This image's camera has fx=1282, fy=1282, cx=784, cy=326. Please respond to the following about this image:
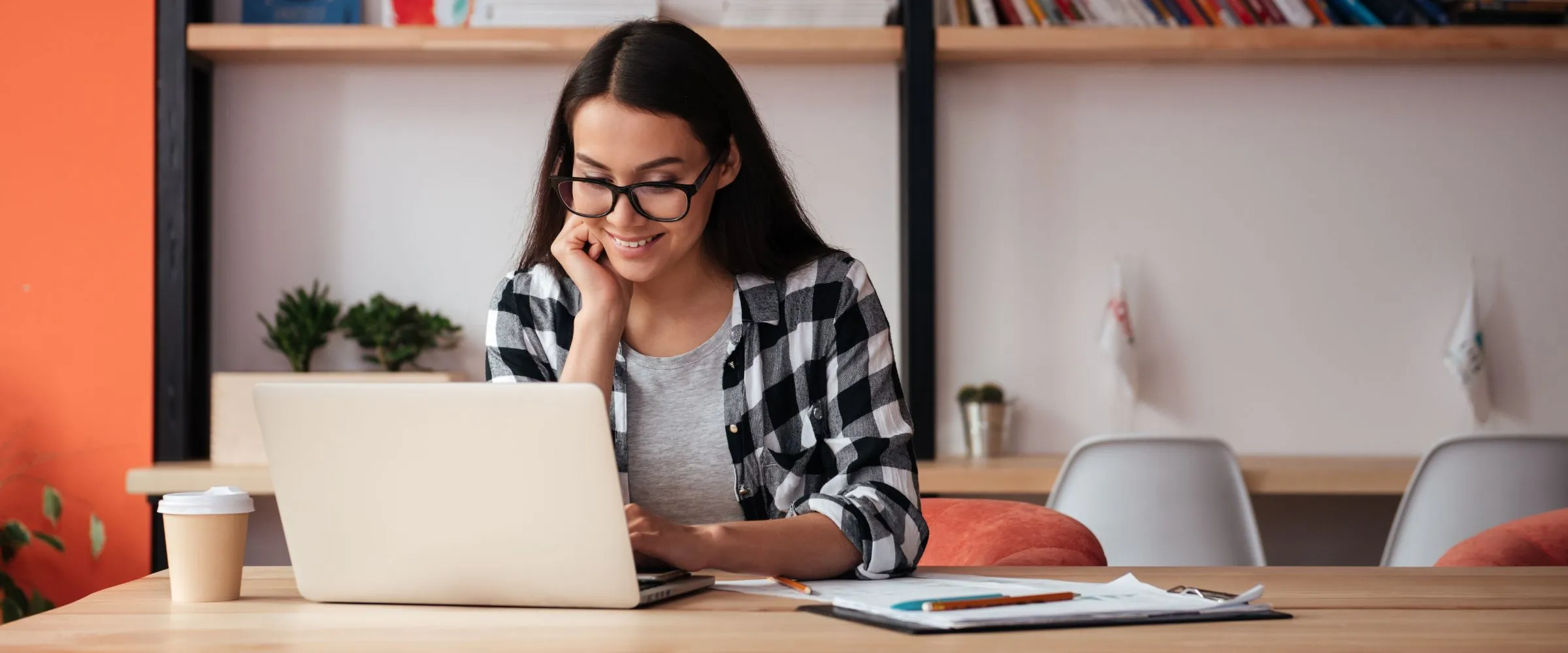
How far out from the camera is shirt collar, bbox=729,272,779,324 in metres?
1.51

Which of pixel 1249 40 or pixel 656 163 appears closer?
pixel 656 163

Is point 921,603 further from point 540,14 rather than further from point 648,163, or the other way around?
point 540,14

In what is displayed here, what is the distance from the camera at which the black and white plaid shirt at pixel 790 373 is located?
4.61 ft

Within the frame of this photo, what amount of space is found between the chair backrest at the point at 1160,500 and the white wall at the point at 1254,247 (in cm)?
85

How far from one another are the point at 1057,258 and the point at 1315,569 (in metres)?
2.13

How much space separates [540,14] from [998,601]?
246 cm

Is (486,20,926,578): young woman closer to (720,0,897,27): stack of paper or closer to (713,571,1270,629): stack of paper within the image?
(713,571,1270,629): stack of paper

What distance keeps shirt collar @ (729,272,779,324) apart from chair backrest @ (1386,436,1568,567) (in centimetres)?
154

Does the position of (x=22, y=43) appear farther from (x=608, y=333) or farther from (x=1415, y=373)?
(x=1415, y=373)

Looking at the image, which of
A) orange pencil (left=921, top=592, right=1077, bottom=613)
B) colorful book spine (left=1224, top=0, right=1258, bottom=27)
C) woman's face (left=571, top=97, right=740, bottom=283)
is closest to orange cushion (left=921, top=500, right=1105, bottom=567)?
woman's face (left=571, top=97, right=740, bottom=283)

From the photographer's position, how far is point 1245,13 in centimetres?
315

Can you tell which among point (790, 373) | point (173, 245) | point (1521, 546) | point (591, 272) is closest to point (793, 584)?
point (790, 373)

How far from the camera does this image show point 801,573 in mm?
1207

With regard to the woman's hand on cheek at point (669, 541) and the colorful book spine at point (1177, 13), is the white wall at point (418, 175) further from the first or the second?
the woman's hand on cheek at point (669, 541)
